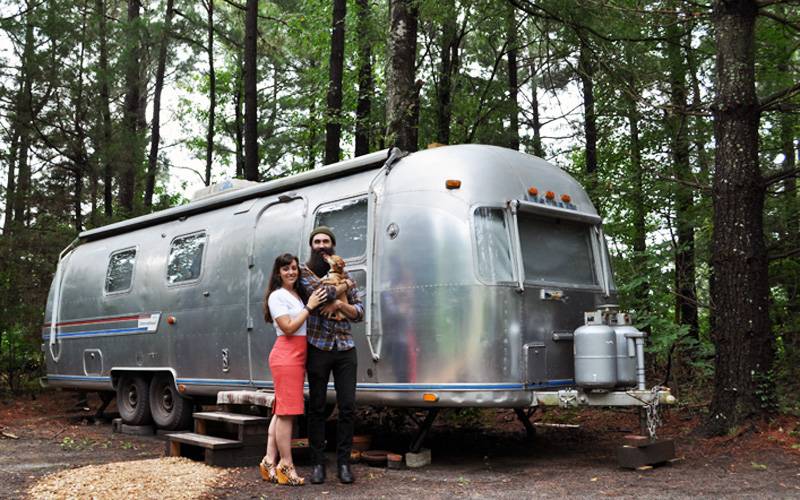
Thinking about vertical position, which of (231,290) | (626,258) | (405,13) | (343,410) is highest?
(405,13)

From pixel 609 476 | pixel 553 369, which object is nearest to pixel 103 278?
pixel 553 369

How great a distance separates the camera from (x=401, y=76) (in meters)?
11.1

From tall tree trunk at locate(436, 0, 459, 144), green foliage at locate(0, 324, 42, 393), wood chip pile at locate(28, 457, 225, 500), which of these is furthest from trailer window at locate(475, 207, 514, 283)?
green foliage at locate(0, 324, 42, 393)

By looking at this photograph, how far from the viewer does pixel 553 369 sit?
23.1 feet

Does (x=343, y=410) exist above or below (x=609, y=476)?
above

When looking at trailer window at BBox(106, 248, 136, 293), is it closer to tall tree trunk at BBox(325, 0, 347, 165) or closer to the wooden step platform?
the wooden step platform

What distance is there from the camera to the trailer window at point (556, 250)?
7281mm

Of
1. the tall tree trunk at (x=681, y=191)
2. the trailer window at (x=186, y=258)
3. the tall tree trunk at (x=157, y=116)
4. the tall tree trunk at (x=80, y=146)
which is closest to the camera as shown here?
the trailer window at (x=186, y=258)

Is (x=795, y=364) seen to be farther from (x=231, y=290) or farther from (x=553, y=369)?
(x=231, y=290)

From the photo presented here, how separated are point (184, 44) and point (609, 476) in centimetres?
2006

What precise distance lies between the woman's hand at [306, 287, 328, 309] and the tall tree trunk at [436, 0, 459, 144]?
10.1 meters

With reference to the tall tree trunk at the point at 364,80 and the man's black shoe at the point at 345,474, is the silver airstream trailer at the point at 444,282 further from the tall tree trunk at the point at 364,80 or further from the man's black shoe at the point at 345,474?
the tall tree trunk at the point at 364,80

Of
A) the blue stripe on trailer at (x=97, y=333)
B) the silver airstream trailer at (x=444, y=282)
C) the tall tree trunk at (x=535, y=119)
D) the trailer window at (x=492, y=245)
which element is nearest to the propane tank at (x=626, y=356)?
the silver airstream trailer at (x=444, y=282)

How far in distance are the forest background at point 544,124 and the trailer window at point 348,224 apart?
3.33 meters
